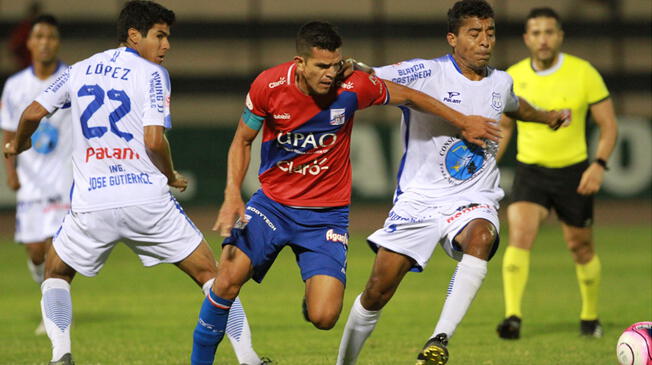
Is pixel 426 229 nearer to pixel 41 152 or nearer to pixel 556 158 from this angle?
pixel 556 158

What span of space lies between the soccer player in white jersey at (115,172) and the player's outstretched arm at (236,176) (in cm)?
48

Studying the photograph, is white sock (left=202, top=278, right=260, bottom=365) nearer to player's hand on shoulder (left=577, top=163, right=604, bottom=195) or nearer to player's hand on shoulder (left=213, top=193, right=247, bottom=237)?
player's hand on shoulder (left=213, top=193, right=247, bottom=237)

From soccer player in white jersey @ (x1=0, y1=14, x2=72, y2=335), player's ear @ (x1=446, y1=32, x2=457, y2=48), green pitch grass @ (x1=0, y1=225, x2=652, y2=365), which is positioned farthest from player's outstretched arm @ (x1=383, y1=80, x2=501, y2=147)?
soccer player in white jersey @ (x1=0, y1=14, x2=72, y2=335)

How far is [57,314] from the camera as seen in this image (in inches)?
245

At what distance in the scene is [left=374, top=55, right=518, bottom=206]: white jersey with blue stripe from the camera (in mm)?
6578

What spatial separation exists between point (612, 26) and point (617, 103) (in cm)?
207

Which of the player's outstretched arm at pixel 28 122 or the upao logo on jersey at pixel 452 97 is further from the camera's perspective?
the upao logo on jersey at pixel 452 97

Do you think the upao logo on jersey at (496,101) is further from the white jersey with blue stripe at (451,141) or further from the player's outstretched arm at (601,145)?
the player's outstretched arm at (601,145)

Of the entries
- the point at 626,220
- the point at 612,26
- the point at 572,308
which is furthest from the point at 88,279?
the point at 612,26

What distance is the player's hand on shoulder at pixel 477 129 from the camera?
6.29 meters

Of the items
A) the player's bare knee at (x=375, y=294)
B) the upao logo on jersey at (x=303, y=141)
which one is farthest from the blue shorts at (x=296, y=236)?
the upao logo on jersey at (x=303, y=141)

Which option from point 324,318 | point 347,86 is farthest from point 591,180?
point 324,318

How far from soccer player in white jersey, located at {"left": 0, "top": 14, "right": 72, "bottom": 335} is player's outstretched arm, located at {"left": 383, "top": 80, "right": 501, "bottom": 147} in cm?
417

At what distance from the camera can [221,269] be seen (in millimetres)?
6031
